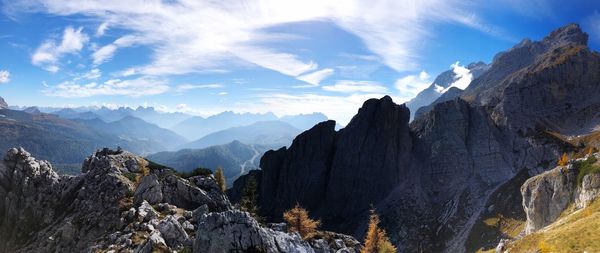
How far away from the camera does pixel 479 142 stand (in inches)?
7825

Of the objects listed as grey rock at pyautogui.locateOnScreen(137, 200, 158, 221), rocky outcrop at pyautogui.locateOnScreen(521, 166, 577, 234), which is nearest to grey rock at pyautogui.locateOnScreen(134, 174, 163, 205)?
grey rock at pyautogui.locateOnScreen(137, 200, 158, 221)

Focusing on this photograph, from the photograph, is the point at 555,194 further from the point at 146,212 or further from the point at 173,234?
the point at 146,212

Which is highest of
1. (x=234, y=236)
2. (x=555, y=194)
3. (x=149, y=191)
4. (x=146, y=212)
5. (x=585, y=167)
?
(x=585, y=167)

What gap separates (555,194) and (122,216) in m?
111

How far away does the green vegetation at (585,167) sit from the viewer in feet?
325

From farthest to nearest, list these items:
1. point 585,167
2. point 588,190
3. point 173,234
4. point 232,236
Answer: point 585,167 → point 588,190 → point 173,234 → point 232,236

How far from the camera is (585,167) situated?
4090 inches

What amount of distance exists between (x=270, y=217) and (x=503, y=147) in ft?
398

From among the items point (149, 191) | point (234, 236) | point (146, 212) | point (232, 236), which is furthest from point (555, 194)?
point (146, 212)

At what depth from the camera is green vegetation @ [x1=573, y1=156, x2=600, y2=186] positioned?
3900 inches

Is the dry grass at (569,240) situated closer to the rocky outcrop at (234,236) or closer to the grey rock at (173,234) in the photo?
the rocky outcrop at (234,236)

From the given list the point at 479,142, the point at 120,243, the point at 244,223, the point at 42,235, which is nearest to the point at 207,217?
the point at 244,223

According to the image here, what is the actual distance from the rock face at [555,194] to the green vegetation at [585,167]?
827 millimetres

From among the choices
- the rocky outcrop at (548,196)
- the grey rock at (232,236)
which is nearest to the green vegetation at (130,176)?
the grey rock at (232,236)
